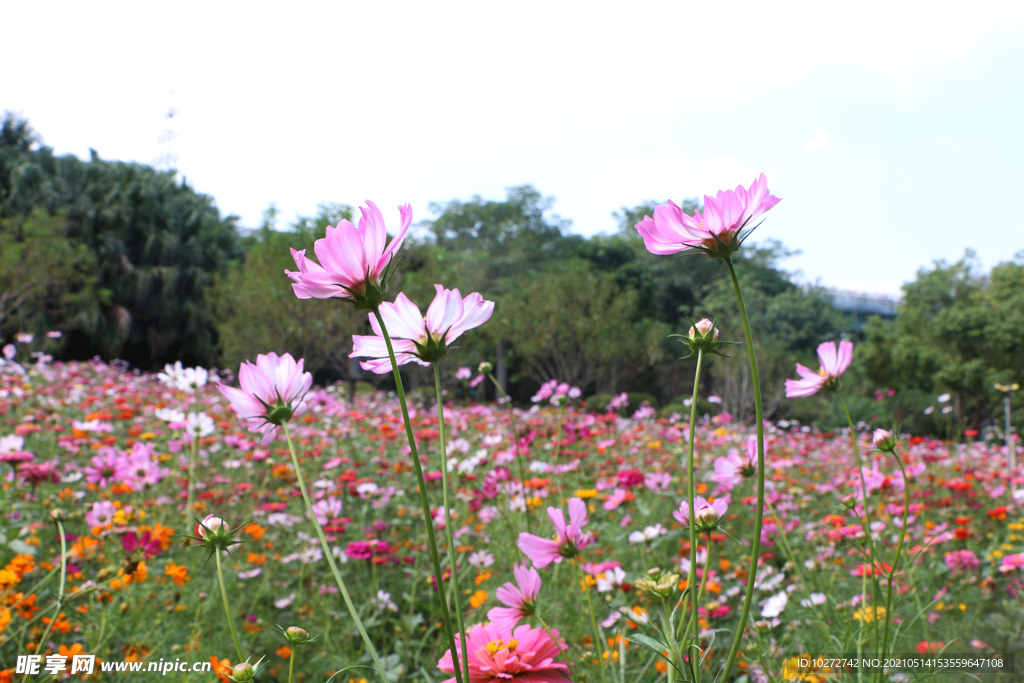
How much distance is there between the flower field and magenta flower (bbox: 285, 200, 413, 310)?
157 millimetres

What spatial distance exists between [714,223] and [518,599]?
0.44 m

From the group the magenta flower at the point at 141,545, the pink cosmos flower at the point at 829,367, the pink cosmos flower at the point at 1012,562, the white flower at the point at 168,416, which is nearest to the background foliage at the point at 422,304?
the white flower at the point at 168,416

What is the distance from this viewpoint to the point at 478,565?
5.62ft

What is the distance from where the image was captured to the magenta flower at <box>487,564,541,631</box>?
0.63 meters

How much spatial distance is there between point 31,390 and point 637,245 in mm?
19681

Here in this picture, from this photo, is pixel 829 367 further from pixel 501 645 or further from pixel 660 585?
pixel 501 645

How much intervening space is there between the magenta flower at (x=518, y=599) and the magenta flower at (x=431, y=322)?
274 mm

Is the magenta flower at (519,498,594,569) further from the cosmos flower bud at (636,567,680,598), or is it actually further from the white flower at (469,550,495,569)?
the white flower at (469,550,495,569)

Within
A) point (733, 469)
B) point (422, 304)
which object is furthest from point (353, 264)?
point (422, 304)

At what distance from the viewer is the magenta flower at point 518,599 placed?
63cm

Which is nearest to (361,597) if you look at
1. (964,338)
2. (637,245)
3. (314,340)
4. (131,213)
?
(314,340)

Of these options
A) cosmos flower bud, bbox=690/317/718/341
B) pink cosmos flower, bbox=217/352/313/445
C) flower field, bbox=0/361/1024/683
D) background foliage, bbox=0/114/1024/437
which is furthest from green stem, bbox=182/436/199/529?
background foliage, bbox=0/114/1024/437

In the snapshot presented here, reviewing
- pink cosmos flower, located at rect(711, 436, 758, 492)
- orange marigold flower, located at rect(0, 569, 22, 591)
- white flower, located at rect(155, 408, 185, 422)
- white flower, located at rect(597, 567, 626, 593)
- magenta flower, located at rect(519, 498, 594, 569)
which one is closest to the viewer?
magenta flower, located at rect(519, 498, 594, 569)

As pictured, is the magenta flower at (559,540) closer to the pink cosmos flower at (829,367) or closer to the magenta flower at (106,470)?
the pink cosmos flower at (829,367)
